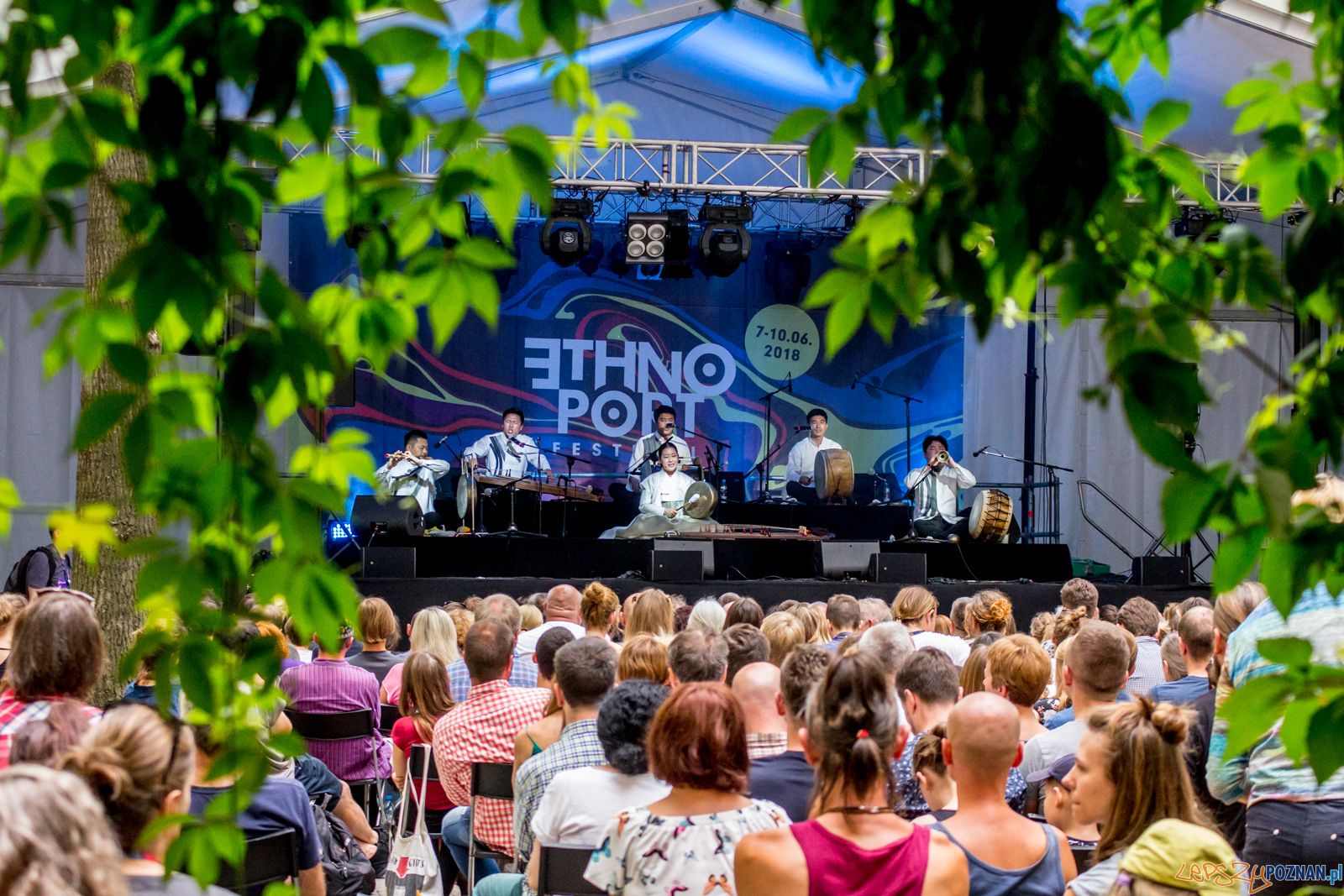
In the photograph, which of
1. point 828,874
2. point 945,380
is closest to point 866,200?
point 945,380

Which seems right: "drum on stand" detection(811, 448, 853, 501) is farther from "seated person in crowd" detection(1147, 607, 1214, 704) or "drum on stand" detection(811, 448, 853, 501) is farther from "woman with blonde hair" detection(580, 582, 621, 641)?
"seated person in crowd" detection(1147, 607, 1214, 704)

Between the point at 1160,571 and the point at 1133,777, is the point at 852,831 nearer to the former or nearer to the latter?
the point at 1133,777

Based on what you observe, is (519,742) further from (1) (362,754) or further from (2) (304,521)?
(2) (304,521)

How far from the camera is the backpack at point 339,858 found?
342cm

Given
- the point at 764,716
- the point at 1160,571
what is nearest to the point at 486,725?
the point at 764,716

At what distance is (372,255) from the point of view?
0.99 m

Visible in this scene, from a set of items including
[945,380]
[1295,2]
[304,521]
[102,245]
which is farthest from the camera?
[945,380]

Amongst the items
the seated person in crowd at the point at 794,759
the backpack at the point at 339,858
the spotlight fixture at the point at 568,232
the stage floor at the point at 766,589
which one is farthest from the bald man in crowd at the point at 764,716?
the spotlight fixture at the point at 568,232

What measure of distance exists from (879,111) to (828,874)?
1.52 metres

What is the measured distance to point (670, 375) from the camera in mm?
14703

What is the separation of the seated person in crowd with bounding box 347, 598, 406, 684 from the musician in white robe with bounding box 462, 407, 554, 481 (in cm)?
708

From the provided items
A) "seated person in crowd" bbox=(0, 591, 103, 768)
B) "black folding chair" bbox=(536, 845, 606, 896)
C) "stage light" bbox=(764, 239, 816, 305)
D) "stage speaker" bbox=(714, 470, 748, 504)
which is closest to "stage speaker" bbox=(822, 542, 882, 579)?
"stage speaker" bbox=(714, 470, 748, 504)

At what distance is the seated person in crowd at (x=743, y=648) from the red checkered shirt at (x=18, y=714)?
1.98 m

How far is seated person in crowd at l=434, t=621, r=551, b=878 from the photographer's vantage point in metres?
3.86
